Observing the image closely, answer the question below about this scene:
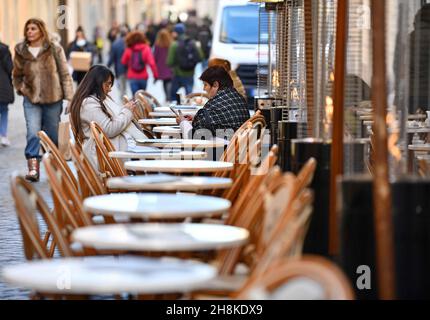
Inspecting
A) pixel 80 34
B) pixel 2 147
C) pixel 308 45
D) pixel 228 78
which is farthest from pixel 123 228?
pixel 80 34

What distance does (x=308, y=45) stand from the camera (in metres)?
8.86

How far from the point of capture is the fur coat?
1347cm

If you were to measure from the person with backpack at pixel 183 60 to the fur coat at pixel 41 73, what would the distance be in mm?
10807

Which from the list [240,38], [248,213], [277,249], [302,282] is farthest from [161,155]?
[240,38]

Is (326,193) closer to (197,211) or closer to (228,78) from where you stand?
(197,211)

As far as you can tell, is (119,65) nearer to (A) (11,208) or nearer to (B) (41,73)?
(B) (41,73)

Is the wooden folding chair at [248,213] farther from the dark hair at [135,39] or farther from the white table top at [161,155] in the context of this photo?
the dark hair at [135,39]

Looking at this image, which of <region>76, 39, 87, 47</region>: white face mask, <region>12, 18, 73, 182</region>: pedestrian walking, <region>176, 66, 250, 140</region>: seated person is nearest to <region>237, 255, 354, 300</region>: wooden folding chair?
<region>176, 66, 250, 140</region>: seated person

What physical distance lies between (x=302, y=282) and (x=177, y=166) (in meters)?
3.65

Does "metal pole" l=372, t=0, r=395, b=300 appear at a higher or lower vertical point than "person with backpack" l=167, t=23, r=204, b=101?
higher

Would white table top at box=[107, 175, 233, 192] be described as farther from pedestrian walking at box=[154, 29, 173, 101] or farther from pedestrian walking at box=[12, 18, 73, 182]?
pedestrian walking at box=[154, 29, 173, 101]

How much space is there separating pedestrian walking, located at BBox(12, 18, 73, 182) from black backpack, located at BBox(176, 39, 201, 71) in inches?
422

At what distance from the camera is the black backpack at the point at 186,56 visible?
24.3 metres

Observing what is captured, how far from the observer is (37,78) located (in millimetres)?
13461
